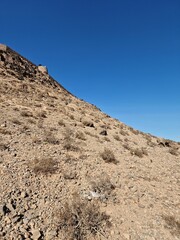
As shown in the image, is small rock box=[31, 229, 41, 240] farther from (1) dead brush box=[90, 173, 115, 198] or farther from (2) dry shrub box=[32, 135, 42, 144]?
(2) dry shrub box=[32, 135, 42, 144]

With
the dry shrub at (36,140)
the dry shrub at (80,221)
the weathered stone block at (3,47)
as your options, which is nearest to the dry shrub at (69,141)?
the dry shrub at (36,140)

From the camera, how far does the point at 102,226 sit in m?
6.81

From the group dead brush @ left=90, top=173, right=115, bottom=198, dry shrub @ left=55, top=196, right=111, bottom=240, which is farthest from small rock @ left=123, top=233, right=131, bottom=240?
dead brush @ left=90, top=173, right=115, bottom=198

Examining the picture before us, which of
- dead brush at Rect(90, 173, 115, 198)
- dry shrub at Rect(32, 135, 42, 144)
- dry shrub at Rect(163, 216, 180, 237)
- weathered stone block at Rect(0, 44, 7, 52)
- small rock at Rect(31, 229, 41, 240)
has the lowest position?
small rock at Rect(31, 229, 41, 240)

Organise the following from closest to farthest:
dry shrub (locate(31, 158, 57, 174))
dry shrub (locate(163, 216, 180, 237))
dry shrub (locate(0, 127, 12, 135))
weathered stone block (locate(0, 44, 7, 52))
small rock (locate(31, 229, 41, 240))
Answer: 1. small rock (locate(31, 229, 41, 240))
2. dry shrub (locate(163, 216, 180, 237))
3. dry shrub (locate(31, 158, 57, 174))
4. dry shrub (locate(0, 127, 12, 135))
5. weathered stone block (locate(0, 44, 7, 52))

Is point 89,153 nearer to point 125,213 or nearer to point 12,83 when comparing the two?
point 125,213

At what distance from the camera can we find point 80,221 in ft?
21.8

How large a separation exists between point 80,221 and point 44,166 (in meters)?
3.55

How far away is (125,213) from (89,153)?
214 inches

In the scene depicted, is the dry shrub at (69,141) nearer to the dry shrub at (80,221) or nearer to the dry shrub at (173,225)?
the dry shrub at (80,221)

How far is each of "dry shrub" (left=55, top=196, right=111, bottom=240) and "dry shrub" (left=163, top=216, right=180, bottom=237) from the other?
7.86 ft

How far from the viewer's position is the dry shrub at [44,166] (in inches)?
359

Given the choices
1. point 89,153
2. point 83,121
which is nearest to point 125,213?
point 89,153

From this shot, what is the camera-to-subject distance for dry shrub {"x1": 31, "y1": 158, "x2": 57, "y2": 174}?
9125 mm
